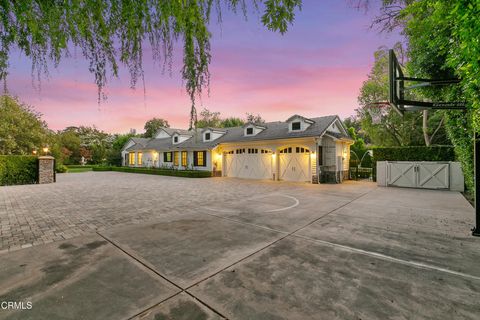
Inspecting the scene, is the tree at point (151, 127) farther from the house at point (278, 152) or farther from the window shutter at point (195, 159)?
the window shutter at point (195, 159)

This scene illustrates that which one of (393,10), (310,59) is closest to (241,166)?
(310,59)

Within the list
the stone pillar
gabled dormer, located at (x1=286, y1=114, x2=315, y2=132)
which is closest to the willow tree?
gabled dormer, located at (x1=286, y1=114, x2=315, y2=132)

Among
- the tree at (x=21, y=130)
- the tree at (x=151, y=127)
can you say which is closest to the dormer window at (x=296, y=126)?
the tree at (x=21, y=130)

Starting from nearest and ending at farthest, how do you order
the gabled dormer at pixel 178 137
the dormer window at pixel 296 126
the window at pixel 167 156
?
1. the dormer window at pixel 296 126
2. the window at pixel 167 156
3. the gabled dormer at pixel 178 137

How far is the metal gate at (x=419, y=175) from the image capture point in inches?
420

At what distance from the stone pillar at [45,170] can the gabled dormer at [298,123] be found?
16769mm

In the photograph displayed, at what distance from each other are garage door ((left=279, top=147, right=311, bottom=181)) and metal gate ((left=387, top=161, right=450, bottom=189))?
468 cm

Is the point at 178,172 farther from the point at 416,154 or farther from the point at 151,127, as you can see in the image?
the point at 151,127

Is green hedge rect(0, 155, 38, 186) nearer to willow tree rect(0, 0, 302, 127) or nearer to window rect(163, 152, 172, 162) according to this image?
window rect(163, 152, 172, 162)

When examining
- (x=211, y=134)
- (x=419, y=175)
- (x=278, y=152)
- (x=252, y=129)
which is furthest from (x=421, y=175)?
(x=211, y=134)

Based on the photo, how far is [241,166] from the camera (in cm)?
1792

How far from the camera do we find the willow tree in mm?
2387

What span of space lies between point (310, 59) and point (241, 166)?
35.8ft

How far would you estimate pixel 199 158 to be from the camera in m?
20.7
